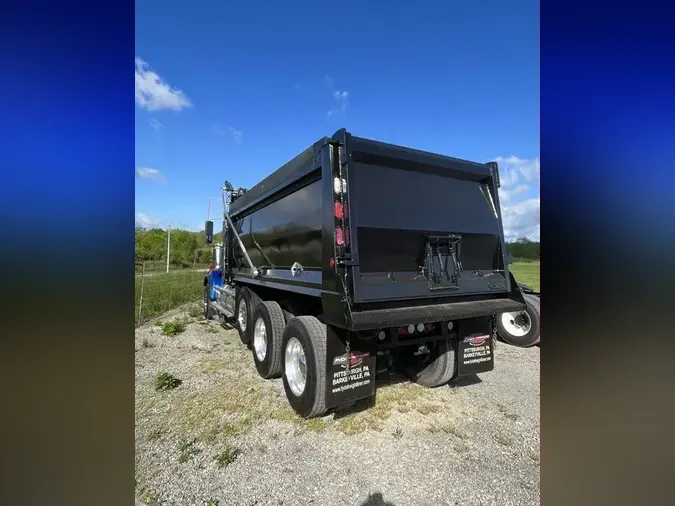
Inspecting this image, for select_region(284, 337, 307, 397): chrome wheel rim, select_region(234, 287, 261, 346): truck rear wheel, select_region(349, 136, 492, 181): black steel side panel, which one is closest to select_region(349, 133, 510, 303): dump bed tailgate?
select_region(349, 136, 492, 181): black steel side panel

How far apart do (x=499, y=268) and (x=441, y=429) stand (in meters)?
1.98

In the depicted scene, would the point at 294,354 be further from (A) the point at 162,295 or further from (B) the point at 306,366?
(A) the point at 162,295

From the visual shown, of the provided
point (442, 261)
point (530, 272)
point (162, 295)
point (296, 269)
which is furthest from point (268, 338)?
point (162, 295)

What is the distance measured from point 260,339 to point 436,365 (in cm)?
259

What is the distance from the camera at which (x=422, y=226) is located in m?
3.71

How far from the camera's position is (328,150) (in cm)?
331

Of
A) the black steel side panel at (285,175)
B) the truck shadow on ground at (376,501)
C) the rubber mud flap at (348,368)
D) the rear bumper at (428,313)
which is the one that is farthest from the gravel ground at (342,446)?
the black steel side panel at (285,175)

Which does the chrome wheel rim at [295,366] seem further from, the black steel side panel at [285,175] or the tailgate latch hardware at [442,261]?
the black steel side panel at [285,175]
